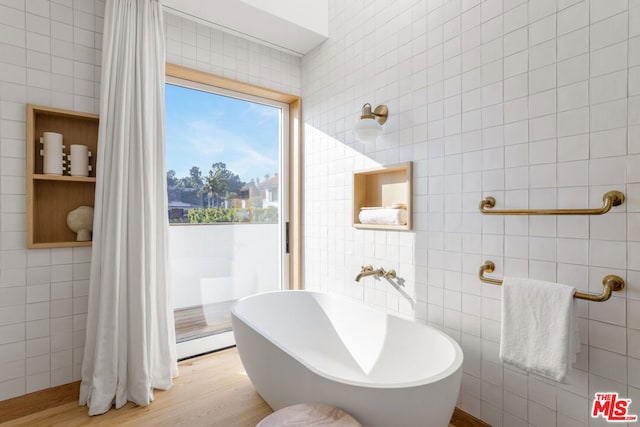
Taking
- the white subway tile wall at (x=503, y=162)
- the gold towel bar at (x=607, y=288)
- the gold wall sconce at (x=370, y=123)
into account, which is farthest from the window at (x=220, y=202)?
the gold towel bar at (x=607, y=288)

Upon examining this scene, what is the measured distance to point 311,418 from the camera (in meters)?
1.34

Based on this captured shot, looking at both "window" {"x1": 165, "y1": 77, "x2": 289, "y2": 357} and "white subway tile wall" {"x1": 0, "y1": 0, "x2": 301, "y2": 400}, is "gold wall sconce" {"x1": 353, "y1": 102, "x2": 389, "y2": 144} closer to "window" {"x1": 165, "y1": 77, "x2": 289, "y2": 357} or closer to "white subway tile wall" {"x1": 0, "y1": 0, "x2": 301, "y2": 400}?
"window" {"x1": 165, "y1": 77, "x2": 289, "y2": 357}

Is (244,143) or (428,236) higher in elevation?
(244,143)

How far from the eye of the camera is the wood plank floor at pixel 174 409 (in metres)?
1.86

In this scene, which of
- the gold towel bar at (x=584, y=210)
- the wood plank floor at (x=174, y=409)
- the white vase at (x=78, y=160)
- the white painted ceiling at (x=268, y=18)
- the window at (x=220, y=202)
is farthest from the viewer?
the window at (x=220, y=202)

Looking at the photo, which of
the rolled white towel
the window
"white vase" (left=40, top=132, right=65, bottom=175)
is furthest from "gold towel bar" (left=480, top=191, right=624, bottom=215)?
"white vase" (left=40, top=132, right=65, bottom=175)

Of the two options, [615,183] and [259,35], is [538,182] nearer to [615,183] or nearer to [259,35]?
[615,183]

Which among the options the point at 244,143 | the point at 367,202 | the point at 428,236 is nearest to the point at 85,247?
the point at 244,143

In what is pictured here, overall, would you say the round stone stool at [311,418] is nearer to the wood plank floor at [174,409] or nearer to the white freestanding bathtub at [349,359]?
the white freestanding bathtub at [349,359]

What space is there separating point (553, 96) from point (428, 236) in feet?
3.02

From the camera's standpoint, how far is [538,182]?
1540mm

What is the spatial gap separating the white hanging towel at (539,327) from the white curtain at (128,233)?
6.52 ft

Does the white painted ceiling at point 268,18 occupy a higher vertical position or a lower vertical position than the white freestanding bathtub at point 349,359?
higher

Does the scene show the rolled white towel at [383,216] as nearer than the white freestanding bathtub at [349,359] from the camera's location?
No
